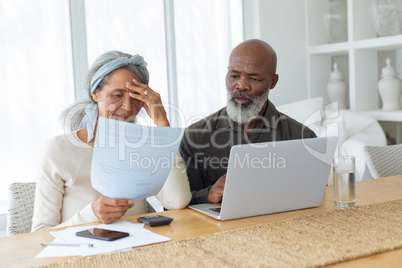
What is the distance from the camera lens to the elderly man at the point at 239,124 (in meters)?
2.17

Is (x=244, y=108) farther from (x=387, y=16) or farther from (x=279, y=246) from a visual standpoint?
(x=387, y=16)

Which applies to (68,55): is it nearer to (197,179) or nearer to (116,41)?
(116,41)

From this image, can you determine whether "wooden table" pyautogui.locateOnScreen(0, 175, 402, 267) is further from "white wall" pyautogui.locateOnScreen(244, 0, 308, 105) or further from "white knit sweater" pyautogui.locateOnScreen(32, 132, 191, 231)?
"white wall" pyautogui.locateOnScreen(244, 0, 308, 105)

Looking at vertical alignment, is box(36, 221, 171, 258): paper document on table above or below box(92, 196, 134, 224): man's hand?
below

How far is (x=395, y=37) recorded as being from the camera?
12.3 ft

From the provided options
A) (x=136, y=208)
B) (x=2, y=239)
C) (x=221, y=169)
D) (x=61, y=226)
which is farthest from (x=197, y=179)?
Result: (x=2, y=239)

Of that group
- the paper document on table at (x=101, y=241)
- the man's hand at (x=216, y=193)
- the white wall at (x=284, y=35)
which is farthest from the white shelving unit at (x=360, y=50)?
A: the paper document on table at (x=101, y=241)

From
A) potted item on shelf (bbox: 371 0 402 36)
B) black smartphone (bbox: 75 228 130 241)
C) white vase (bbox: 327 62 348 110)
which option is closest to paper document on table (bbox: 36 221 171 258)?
black smartphone (bbox: 75 228 130 241)

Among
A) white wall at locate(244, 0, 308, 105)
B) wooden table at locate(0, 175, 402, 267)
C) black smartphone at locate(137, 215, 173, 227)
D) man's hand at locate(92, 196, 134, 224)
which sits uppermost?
white wall at locate(244, 0, 308, 105)

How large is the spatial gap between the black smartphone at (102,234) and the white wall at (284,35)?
327cm

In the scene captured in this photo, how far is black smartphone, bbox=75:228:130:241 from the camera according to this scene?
1.29m

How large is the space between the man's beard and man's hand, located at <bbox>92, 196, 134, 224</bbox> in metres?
0.92

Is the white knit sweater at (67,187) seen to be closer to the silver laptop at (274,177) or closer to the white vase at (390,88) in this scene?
the silver laptop at (274,177)

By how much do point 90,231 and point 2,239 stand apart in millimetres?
248
